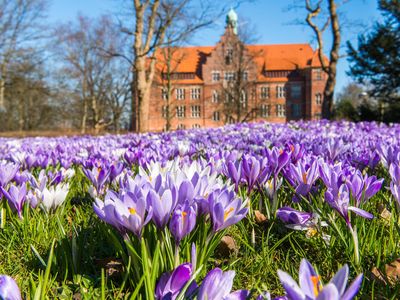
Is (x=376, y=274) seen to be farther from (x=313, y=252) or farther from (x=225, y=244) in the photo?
(x=225, y=244)

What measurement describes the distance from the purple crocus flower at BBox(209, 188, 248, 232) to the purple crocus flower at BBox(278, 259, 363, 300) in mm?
359

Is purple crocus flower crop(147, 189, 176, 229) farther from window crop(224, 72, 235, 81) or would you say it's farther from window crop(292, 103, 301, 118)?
window crop(292, 103, 301, 118)

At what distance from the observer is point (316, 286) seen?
2.39ft

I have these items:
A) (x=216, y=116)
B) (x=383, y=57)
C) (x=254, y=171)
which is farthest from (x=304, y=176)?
(x=216, y=116)

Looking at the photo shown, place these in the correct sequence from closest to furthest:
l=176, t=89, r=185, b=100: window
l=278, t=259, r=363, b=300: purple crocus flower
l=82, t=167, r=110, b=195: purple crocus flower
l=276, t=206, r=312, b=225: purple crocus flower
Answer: l=278, t=259, r=363, b=300: purple crocus flower → l=276, t=206, r=312, b=225: purple crocus flower → l=82, t=167, r=110, b=195: purple crocus flower → l=176, t=89, r=185, b=100: window

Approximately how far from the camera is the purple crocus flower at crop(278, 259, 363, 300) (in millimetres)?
637

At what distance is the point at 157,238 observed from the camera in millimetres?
1064

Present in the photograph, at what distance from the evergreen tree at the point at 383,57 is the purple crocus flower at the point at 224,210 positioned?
26.4 m

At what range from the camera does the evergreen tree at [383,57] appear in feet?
83.1

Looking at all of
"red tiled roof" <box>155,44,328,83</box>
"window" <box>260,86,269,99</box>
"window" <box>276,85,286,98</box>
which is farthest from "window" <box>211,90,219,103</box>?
"window" <box>276,85,286,98</box>

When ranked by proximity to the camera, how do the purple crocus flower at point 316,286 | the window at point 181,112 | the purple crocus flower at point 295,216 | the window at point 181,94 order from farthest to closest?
1. the window at point 181,94
2. the window at point 181,112
3. the purple crocus flower at point 295,216
4. the purple crocus flower at point 316,286

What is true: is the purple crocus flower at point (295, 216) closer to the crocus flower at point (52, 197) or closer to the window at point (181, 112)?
the crocus flower at point (52, 197)

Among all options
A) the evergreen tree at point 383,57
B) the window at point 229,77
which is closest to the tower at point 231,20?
the window at point 229,77

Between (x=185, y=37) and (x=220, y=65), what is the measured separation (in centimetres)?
4027
